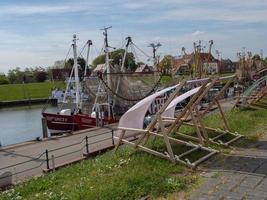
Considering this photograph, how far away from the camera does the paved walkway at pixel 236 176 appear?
693cm

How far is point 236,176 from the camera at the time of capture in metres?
8.02

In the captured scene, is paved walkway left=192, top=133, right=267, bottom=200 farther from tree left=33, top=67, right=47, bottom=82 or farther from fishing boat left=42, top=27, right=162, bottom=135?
tree left=33, top=67, right=47, bottom=82

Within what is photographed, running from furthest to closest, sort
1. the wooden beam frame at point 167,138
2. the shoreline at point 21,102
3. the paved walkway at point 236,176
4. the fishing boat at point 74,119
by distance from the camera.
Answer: the shoreline at point 21,102
the fishing boat at point 74,119
the wooden beam frame at point 167,138
the paved walkway at point 236,176

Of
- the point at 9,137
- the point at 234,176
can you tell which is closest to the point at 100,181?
the point at 234,176

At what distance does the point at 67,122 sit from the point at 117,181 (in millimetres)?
25566

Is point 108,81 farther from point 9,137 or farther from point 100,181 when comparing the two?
point 100,181

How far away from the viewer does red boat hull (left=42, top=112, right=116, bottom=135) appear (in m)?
31.9

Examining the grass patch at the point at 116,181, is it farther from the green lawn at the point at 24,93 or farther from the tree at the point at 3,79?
the tree at the point at 3,79

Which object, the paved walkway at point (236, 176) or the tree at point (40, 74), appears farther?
the tree at point (40, 74)

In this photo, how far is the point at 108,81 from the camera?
34594mm

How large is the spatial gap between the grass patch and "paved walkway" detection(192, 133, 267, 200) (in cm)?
45

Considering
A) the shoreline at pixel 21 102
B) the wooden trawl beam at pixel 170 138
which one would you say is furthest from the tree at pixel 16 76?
the wooden trawl beam at pixel 170 138

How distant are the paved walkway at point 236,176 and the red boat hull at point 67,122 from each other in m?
22.2

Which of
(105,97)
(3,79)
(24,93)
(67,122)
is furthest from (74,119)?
(3,79)
